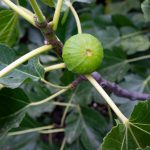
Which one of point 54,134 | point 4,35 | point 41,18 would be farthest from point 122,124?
point 54,134

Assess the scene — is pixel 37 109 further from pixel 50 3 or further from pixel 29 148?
pixel 50 3

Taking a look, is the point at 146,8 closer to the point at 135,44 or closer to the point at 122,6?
the point at 135,44

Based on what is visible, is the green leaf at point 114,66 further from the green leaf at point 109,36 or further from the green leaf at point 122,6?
the green leaf at point 122,6

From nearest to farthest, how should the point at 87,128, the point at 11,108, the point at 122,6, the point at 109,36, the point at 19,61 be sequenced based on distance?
the point at 19,61, the point at 11,108, the point at 87,128, the point at 109,36, the point at 122,6

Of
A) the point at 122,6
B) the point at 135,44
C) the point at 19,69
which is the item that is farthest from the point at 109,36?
the point at 19,69

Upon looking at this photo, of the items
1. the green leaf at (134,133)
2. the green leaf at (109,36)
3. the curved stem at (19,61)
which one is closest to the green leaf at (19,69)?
the curved stem at (19,61)

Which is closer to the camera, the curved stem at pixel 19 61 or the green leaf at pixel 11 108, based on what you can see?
the curved stem at pixel 19 61
